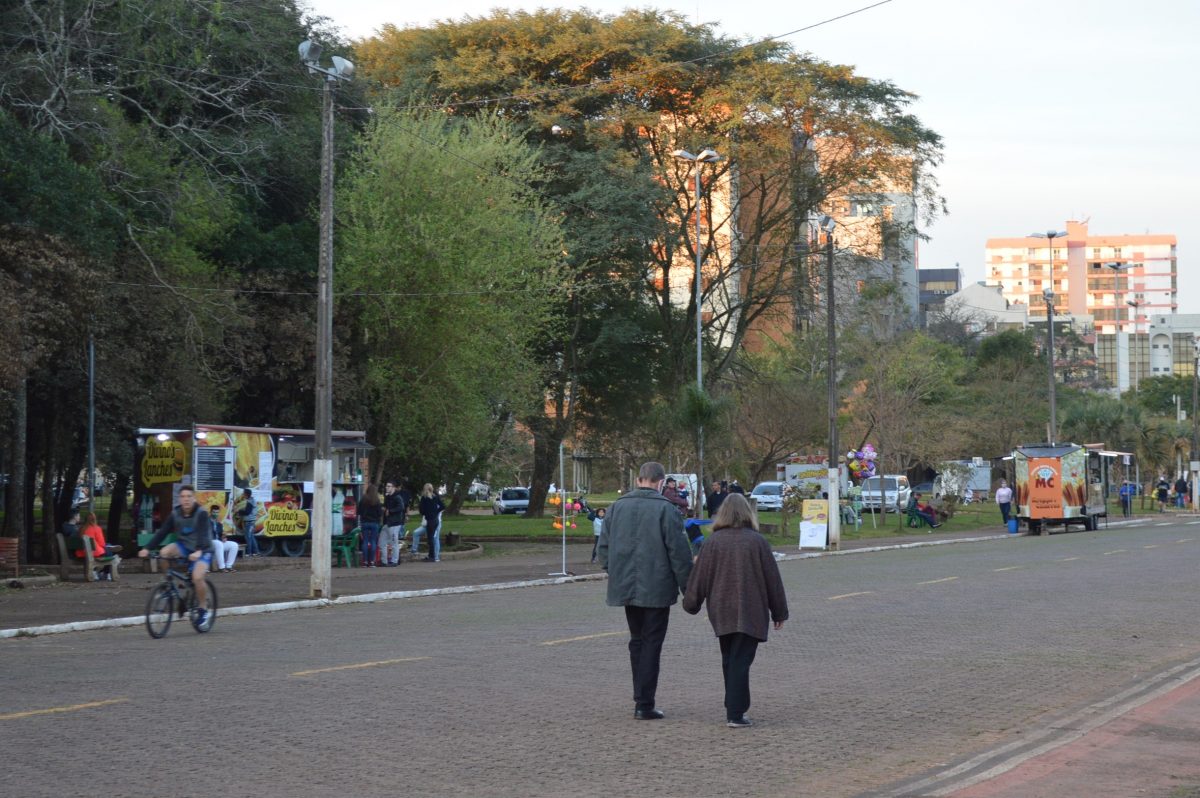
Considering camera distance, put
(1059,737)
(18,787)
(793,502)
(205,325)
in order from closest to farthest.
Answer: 1. (18,787)
2. (1059,737)
3. (205,325)
4. (793,502)

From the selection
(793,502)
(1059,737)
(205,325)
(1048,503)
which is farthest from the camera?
(1048,503)

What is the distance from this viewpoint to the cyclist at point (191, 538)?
56.5 ft

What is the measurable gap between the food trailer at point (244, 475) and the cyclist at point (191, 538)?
11.6 metres

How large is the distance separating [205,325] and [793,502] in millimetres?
19742

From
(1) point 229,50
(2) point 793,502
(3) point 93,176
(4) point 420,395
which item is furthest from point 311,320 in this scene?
(2) point 793,502

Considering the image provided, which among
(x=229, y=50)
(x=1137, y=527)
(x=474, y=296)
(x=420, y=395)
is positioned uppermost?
(x=229, y=50)

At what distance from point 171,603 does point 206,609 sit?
23.6 inches

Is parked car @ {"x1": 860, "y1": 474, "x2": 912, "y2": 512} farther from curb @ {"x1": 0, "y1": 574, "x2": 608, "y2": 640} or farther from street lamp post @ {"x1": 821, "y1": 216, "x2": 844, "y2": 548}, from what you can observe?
curb @ {"x1": 0, "y1": 574, "x2": 608, "y2": 640}

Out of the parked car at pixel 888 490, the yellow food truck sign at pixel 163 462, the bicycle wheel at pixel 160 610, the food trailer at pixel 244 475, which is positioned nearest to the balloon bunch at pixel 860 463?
the parked car at pixel 888 490

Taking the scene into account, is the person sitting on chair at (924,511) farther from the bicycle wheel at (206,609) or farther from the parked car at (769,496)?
the bicycle wheel at (206,609)

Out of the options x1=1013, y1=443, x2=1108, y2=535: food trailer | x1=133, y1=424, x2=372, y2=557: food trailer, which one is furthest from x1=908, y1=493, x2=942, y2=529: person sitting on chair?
x1=133, y1=424, x2=372, y2=557: food trailer

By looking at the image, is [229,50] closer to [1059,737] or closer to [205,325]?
[205,325]

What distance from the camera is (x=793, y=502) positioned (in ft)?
148

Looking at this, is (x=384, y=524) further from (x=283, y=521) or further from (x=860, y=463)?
(x=860, y=463)
